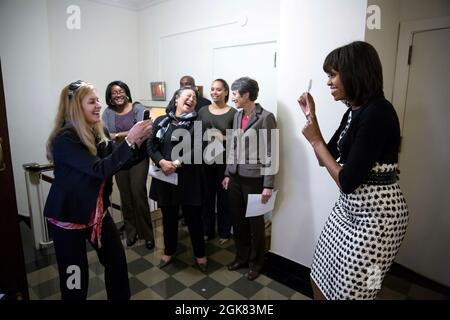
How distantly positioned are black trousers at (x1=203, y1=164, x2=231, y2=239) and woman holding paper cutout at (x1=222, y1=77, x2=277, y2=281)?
43 centimetres

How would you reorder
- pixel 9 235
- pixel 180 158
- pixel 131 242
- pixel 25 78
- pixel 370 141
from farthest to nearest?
pixel 25 78 < pixel 131 242 < pixel 180 158 < pixel 9 235 < pixel 370 141

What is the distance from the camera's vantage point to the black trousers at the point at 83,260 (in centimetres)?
147

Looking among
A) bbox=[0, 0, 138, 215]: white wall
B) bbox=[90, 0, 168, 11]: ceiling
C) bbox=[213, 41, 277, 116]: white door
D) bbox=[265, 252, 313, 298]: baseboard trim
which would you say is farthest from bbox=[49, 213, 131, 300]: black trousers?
bbox=[90, 0, 168, 11]: ceiling

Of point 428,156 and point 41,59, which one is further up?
point 41,59

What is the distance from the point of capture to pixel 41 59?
11.5 ft

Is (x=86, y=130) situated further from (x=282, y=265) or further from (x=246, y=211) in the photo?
(x=282, y=265)

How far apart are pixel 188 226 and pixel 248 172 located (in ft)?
2.16

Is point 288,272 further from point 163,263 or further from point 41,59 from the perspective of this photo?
point 41,59

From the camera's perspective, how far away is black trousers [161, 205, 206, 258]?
2.31 metres

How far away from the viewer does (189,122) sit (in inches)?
87.9

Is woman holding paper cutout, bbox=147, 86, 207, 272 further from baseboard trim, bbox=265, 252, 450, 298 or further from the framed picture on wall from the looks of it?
the framed picture on wall

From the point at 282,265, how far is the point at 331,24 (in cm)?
175

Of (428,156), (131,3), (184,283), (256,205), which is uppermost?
(131,3)

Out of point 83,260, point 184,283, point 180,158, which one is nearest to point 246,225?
point 184,283
